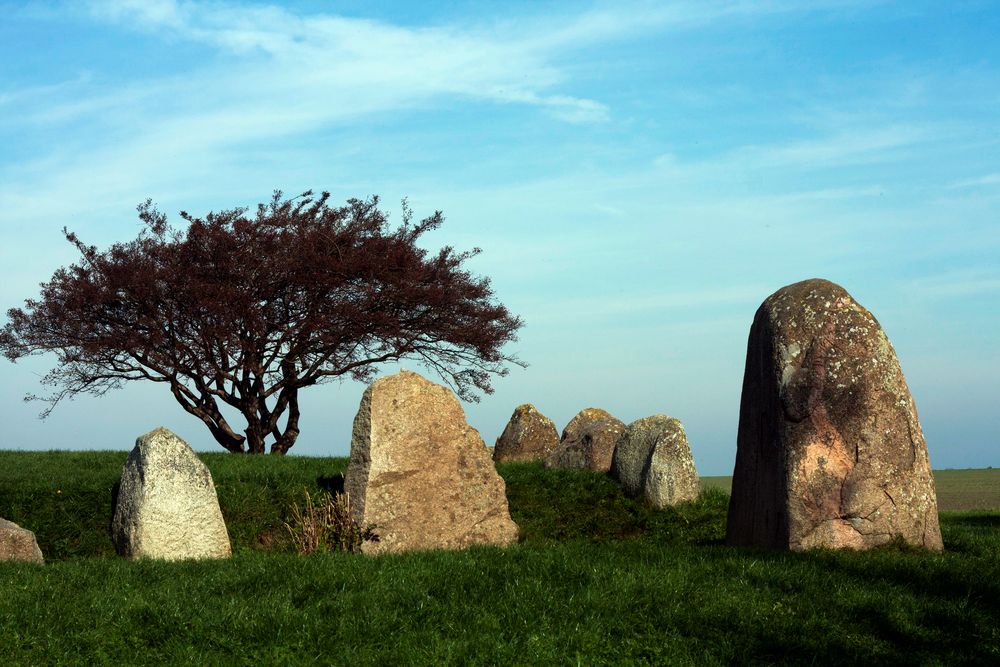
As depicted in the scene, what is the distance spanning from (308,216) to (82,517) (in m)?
15.1

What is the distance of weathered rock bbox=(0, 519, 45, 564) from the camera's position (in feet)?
49.0

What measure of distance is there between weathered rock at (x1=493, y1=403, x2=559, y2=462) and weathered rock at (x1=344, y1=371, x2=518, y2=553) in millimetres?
10267

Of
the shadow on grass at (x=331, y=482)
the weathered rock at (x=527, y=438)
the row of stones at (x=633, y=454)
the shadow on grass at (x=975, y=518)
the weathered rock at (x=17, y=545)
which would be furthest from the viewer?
the weathered rock at (x=527, y=438)

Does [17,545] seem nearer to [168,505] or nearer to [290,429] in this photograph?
[168,505]

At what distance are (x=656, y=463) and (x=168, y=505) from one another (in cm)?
1053

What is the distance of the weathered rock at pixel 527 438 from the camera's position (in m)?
27.3

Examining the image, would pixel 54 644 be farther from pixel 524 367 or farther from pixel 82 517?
pixel 524 367

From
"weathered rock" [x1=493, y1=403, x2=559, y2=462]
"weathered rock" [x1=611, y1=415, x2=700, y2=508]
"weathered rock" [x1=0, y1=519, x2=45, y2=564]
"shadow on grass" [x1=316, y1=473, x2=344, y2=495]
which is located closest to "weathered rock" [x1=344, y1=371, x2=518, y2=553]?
"shadow on grass" [x1=316, y1=473, x2=344, y2=495]

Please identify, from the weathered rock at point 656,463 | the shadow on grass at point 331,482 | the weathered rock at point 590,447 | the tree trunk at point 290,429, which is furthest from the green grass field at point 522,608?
the tree trunk at point 290,429

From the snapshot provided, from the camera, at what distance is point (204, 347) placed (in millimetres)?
29219

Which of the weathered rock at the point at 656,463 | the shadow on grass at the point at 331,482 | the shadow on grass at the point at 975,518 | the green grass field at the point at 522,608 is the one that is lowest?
the green grass field at the point at 522,608

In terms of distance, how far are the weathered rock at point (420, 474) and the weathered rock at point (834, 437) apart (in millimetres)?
4864

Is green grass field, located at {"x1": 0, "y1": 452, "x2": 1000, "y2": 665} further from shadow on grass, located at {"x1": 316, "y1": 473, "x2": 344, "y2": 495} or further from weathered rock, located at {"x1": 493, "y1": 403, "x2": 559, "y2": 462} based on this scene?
weathered rock, located at {"x1": 493, "y1": 403, "x2": 559, "y2": 462}

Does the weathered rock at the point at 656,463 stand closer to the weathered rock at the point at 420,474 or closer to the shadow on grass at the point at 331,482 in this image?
the weathered rock at the point at 420,474
